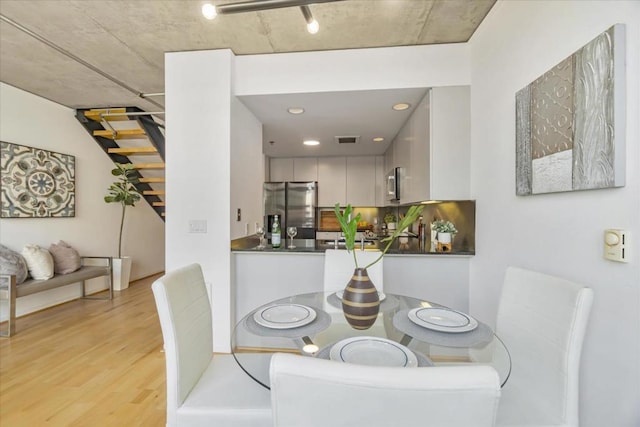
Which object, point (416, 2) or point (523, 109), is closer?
point (523, 109)

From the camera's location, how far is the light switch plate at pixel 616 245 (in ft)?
3.47

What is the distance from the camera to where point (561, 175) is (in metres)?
1.33

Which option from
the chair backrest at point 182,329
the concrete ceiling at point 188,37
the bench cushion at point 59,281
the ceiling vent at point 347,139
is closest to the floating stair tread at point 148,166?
the concrete ceiling at point 188,37

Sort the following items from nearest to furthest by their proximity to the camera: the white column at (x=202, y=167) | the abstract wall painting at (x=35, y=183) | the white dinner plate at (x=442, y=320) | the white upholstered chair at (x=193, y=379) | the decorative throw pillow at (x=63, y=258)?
the white upholstered chair at (x=193, y=379)
the white dinner plate at (x=442, y=320)
the white column at (x=202, y=167)
the abstract wall painting at (x=35, y=183)
the decorative throw pillow at (x=63, y=258)

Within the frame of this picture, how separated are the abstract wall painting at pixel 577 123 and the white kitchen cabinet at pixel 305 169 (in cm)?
386

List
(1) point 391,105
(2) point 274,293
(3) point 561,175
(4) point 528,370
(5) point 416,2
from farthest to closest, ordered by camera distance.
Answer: (1) point 391,105 < (2) point 274,293 < (5) point 416,2 < (3) point 561,175 < (4) point 528,370

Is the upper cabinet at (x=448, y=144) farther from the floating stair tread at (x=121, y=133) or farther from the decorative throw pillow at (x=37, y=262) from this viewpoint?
the decorative throw pillow at (x=37, y=262)

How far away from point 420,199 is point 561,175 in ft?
4.39

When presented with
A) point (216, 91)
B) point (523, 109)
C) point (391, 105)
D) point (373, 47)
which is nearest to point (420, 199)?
point (391, 105)

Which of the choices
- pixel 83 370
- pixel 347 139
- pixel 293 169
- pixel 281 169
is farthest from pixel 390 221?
pixel 83 370

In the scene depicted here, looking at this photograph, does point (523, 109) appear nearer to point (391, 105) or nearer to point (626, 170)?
point (626, 170)

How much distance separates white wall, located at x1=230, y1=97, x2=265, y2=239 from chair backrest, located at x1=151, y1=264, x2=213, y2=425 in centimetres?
118

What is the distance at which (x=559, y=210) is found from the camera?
1.39 meters

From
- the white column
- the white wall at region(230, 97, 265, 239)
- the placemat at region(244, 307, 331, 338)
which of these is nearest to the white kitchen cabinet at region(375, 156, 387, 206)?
the white wall at region(230, 97, 265, 239)
